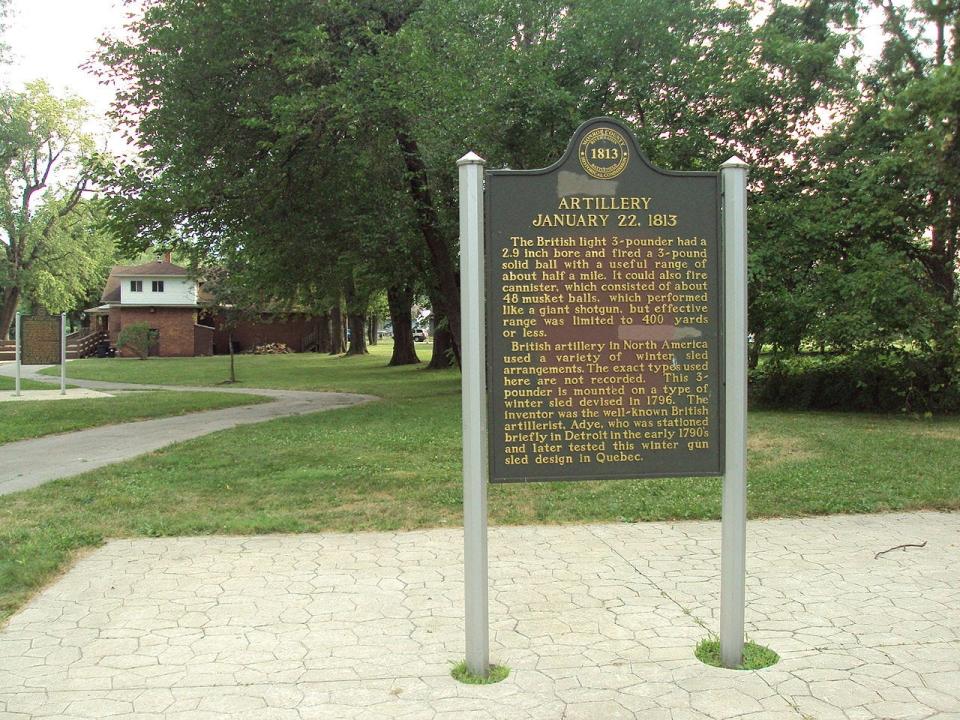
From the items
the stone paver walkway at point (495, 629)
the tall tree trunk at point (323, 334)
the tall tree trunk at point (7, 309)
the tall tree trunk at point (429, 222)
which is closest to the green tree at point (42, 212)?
the tall tree trunk at point (7, 309)

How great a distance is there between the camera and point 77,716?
3.57 metres

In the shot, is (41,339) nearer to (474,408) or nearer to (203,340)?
(474,408)

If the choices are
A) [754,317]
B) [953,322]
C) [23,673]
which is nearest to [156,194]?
[754,317]

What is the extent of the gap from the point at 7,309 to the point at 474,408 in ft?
190

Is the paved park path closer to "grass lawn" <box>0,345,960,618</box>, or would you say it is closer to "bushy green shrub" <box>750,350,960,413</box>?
"grass lawn" <box>0,345,960,618</box>

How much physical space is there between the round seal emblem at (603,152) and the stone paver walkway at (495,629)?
7.92 ft

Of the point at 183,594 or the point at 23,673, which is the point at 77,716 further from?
the point at 183,594

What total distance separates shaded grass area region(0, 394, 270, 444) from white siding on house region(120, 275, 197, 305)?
1315 inches

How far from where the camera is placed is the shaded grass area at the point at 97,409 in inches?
536

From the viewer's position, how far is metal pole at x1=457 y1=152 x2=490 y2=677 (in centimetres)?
399

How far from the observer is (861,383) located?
14.4 metres

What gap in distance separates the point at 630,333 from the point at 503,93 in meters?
10.3

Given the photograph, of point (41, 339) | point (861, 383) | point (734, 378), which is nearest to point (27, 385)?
point (41, 339)

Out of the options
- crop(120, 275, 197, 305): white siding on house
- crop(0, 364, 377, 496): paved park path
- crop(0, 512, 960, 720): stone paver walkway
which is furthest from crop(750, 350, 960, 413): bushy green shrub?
crop(120, 275, 197, 305): white siding on house
